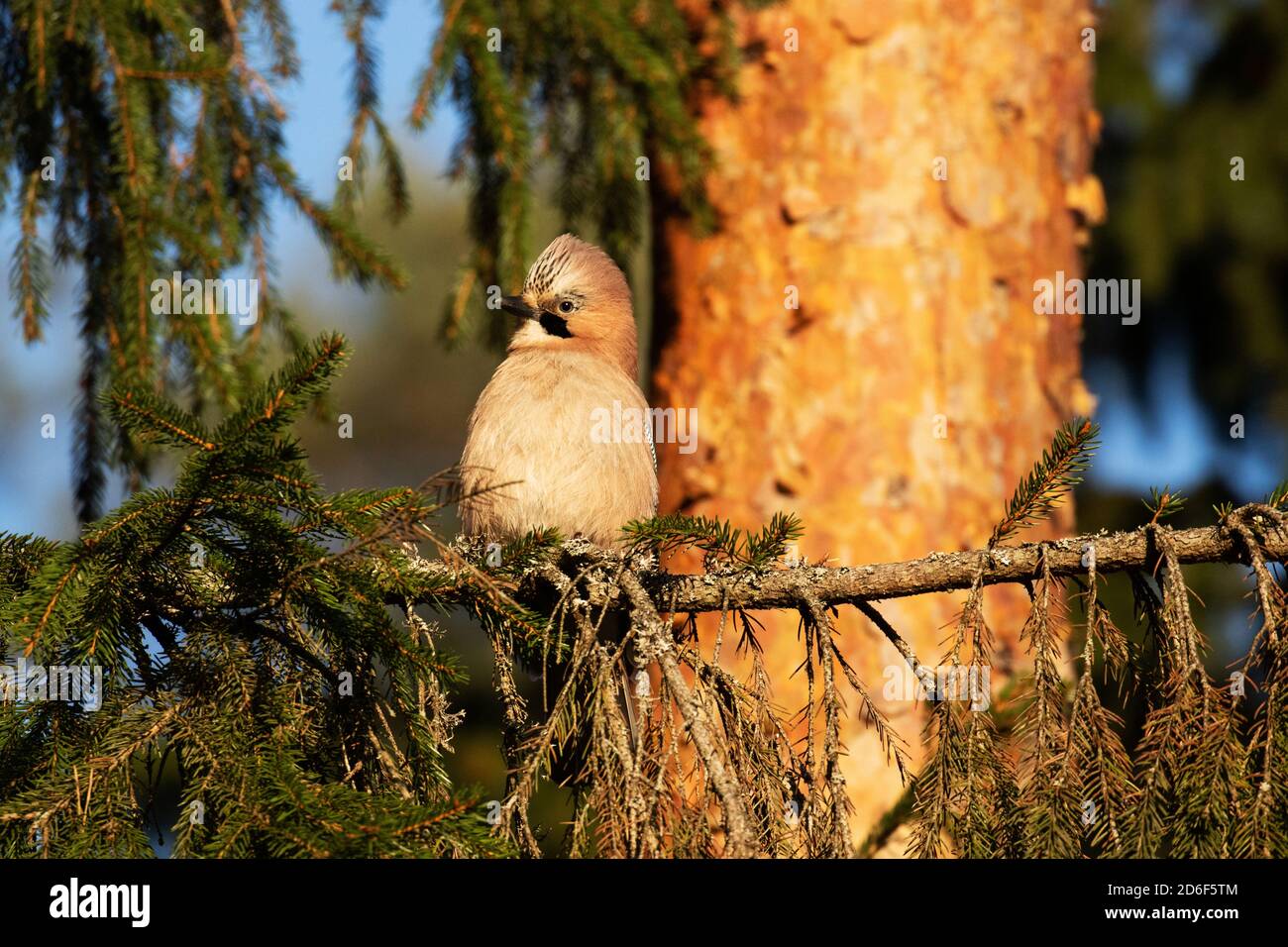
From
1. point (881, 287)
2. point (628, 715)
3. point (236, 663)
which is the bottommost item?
point (628, 715)

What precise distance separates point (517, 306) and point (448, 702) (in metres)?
2.39

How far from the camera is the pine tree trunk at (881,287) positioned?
501 cm

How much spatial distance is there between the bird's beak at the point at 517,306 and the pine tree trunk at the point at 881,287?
967 mm

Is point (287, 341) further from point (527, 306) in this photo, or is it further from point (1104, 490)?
point (1104, 490)

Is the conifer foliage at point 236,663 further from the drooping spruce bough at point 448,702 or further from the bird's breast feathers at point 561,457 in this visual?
the bird's breast feathers at point 561,457

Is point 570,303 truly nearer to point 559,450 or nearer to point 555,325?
point 555,325

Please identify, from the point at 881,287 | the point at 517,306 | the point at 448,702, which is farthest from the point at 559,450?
the point at 881,287

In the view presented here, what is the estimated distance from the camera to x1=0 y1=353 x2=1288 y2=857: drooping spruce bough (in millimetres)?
2104

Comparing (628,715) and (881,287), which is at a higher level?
(881,287)

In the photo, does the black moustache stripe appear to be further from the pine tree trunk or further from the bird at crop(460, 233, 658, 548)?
the pine tree trunk

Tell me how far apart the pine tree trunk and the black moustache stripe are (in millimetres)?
846

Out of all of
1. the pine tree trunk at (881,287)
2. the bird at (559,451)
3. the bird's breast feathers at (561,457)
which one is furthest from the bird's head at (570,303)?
the pine tree trunk at (881,287)

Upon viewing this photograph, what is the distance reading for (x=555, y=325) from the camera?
15.5 ft

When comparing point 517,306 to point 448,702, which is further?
point 517,306
